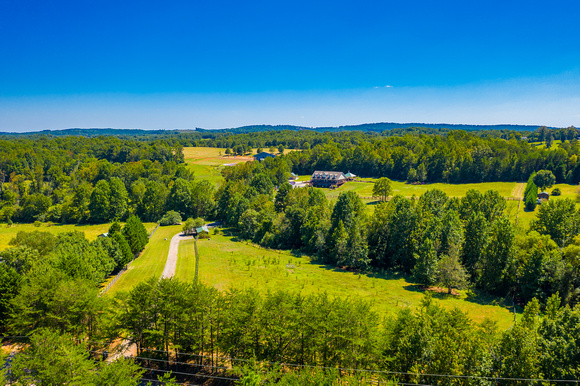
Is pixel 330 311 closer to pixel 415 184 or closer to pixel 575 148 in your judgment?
pixel 415 184

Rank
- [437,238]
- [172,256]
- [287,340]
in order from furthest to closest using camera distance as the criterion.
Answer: [172,256] → [437,238] → [287,340]

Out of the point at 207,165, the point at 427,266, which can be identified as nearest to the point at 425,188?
the point at 427,266

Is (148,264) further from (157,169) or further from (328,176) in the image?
(328,176)

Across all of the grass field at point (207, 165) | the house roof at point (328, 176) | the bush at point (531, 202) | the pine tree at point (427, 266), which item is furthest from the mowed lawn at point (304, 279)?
the grass field at point (207, 165)

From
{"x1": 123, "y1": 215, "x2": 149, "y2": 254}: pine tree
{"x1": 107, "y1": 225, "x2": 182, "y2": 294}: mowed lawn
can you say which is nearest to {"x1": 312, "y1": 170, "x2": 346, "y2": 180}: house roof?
{"x1": 107, "y1": 225, "x2": 182, "y2": 294}: mowed lawn

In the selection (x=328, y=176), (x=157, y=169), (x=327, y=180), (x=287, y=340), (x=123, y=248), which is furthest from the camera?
(x=328, y=176)

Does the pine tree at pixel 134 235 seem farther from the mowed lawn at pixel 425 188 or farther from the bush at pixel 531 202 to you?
the bush at pixel 531 202

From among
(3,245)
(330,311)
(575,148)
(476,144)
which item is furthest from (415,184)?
(3,245)
